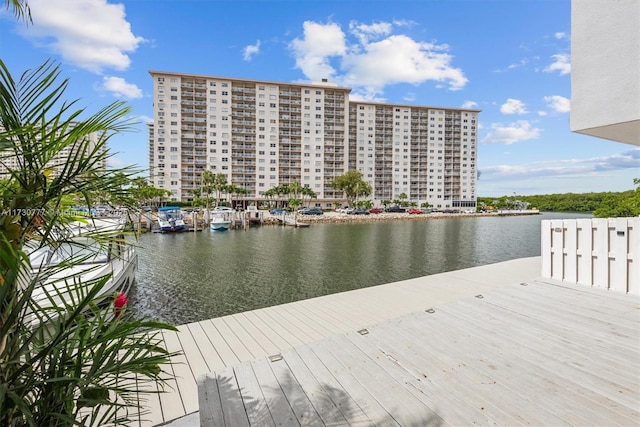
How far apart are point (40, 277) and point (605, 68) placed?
4.46m

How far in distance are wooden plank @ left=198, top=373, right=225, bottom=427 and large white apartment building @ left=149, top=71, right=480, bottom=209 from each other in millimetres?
59677

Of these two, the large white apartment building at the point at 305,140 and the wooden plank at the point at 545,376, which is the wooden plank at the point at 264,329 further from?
the large white apartment building at the point at 305,140

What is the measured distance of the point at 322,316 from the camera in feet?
17.3

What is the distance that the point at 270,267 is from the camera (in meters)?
14.9

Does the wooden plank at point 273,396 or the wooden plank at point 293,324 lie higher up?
the wooden plank at point 273,396

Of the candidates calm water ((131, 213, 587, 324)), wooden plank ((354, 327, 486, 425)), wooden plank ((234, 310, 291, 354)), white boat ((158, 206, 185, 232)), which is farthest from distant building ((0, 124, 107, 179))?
white boat ((158, 206, 185, 232))

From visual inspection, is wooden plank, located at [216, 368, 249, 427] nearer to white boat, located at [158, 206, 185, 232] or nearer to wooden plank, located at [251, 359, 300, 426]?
wooden plank, located at [251, 359, 300, 426]

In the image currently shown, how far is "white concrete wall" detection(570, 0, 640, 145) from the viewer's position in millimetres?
2691

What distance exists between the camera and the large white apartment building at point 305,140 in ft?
190

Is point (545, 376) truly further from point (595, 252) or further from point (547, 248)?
point (547, 248)

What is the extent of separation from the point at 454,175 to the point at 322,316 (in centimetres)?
7987

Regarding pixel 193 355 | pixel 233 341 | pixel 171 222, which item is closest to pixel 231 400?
pixel 193 355

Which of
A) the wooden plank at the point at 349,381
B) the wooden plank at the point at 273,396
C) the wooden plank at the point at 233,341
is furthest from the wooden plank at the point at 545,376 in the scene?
the wooden plank at the point at 233,341

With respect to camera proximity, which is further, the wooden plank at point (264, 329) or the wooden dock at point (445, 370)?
the wooden plank at point (264, 329)
